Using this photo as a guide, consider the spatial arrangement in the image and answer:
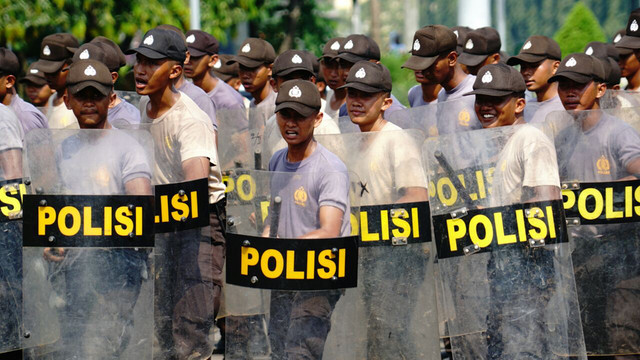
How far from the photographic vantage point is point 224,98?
9.09m

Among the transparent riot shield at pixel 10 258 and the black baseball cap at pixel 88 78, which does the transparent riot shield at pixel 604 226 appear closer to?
the black baseball cap at pixel 88 78

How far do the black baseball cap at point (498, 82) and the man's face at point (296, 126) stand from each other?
993 mm

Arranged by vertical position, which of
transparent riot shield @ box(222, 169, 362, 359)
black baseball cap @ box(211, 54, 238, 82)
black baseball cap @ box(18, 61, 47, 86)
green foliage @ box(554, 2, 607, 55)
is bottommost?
transparent riot shield @ box(222, 169, 362, 359)

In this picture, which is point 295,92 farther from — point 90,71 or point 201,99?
point 201,99

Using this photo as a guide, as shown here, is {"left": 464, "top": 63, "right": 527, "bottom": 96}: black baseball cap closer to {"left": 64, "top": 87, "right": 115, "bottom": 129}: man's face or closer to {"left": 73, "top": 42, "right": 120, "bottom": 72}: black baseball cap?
{"left": 64, "top": 87, "right": 115, "bottom": 129}: man's face

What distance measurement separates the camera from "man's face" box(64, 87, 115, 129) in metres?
6.12

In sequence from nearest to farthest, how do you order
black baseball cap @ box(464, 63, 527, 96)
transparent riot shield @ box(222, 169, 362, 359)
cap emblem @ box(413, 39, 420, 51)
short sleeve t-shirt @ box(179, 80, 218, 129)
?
1. transparent riot shield @ box(222, 169, 362, 359)
2. black baseball cap @ box(464, 63, 527, 96)
3. short sleeve t-shirt @ box(179, 80, 218, 129)
4. cap emblem @ box(413, 39, 420, 51)

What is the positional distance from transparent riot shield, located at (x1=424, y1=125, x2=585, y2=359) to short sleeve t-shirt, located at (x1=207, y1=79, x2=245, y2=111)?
131 inches

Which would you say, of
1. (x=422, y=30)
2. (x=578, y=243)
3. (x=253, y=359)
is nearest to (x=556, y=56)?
(x=422, y=30)

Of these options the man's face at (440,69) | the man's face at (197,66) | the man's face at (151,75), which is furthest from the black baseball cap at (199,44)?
the man's face at (151,75)

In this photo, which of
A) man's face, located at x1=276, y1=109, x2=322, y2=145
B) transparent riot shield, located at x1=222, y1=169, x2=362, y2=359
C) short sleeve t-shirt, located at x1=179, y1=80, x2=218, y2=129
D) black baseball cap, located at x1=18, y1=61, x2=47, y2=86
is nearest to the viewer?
transparent riot shield, located at x1=222, y1=169, x2=362, y2=359

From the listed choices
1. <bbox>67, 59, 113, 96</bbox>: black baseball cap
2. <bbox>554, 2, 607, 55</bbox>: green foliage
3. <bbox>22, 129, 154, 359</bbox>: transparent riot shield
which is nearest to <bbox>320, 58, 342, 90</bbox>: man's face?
<bbox>67, 59, 113, 96</bbox>: black baseball cap

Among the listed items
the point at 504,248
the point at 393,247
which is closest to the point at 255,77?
the point at 393,247

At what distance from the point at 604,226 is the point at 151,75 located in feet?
9.17
